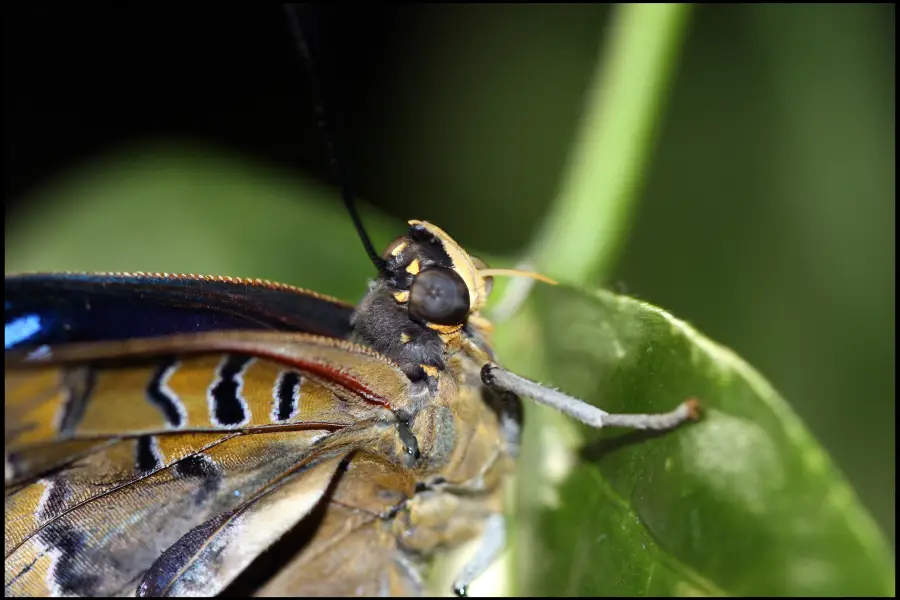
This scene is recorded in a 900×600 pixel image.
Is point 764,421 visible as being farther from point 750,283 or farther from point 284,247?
point 284,247

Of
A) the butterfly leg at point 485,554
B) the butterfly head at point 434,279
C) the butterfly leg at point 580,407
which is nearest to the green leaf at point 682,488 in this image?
the butterfly leg at point 580,407

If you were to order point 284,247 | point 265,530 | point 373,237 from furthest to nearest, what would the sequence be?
point 284,247 < point 373,237 < point 265,530

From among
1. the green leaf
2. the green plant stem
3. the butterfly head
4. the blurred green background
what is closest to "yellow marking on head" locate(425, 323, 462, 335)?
the butterfly head

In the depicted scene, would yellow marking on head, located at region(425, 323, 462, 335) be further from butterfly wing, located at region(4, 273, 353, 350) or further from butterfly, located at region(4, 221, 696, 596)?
butterfly wing, located at region(4, 273, 353, 350)

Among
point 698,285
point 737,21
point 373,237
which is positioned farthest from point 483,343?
point 737,21

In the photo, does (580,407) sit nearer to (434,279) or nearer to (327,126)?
(434,279)

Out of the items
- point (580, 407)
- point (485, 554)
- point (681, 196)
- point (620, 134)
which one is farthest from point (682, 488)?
point (681, 196)
